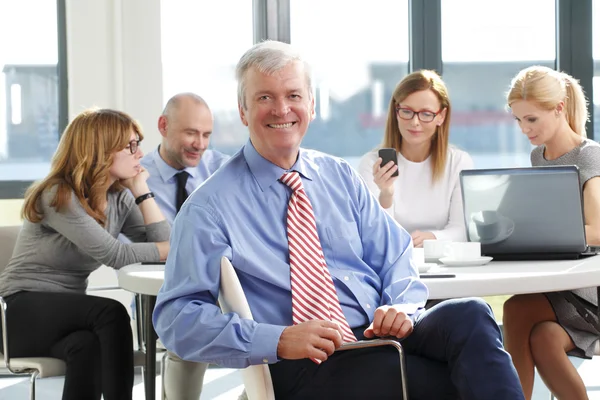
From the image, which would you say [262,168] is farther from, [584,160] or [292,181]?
[584,160]

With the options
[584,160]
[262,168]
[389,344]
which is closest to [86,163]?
[262,168]

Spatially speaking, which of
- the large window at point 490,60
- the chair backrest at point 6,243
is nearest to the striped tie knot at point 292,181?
the chair backrest at point 6,243

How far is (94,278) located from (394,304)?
10.1 ft

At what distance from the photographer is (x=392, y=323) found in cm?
199

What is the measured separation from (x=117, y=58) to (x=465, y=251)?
9.28ft

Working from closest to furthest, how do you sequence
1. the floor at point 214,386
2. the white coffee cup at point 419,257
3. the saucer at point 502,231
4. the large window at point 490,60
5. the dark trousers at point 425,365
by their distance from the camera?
the dark trousers at point 425,365 → the white coffee cup at point 419,257 → the saucer at point 502,231 → the floor at point 214,386 → the large window at point 490,60

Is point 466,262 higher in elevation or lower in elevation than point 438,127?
lower

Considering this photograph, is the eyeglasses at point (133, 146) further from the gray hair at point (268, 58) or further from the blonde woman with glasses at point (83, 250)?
the gray hair at point (268, 58)

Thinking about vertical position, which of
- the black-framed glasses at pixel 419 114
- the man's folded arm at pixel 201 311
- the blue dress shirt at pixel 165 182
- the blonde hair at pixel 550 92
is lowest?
the man's folded arm at pixel 201 311

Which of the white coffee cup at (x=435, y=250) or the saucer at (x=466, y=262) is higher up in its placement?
the white coffee cup at (x=435, y=250)

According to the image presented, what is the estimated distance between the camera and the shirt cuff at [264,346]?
1.85m

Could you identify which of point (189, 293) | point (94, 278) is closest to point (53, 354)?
point (189, 293)

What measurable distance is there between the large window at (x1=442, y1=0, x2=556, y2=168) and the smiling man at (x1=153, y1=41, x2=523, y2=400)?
3.57m

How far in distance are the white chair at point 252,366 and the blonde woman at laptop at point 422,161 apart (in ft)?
5.22
